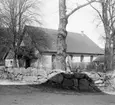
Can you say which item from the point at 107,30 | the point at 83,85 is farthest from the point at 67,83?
the point at 107,30

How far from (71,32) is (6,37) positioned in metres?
22.4

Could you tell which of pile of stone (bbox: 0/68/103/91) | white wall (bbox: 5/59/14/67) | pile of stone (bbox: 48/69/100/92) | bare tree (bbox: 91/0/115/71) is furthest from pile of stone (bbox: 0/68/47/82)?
white wall (bbox: 5/59/14/67)

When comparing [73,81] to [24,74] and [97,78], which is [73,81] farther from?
[24,74]

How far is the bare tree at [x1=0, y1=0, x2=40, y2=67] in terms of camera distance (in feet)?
91.9

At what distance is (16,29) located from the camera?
2898 cm

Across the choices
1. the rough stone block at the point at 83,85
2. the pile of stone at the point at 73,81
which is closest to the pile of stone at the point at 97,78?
the pile of stone at the point at 73,81

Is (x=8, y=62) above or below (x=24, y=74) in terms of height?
above

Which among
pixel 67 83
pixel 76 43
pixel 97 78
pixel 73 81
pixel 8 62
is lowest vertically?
pixel 67 83

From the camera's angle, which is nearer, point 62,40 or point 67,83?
point 67,83

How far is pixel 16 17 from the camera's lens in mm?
28656

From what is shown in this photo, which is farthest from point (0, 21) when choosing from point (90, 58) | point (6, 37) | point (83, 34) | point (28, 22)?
point (83, 34)

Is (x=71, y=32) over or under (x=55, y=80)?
over

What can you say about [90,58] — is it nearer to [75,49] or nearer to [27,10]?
[75,49]

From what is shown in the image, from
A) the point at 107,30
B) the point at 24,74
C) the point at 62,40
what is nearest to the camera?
the point at 62,40
